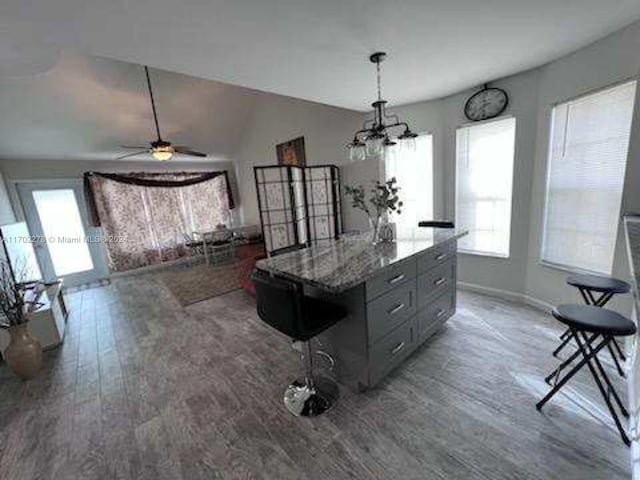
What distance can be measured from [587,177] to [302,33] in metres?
2.70

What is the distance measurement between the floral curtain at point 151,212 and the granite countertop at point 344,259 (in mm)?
4874

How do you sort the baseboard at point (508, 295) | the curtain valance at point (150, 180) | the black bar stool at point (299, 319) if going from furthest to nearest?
the curtain valance at point (150, 180), the baseboard at point (508, 295), the black bar stool at point (299, 319)

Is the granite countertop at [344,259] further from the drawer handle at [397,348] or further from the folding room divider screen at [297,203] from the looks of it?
the folding room divider screen at [297,203]

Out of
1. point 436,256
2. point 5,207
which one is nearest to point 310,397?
point 436,256

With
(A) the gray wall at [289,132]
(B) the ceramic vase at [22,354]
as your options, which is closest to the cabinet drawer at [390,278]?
(A) the gray wall at [289,132]

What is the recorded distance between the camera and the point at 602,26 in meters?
1.97

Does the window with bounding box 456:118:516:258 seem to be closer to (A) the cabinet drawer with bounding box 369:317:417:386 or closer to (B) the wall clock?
(B) the wall clock

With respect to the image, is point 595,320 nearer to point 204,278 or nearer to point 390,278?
point 390,278

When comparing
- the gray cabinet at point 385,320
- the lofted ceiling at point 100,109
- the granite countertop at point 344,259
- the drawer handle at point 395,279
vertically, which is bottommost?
the gray cabinet at point 385,320

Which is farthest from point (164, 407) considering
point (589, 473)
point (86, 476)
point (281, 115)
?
point (281, 115)

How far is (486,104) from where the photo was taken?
3023 mm

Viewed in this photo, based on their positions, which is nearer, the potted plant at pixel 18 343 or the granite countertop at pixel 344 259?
the granite countertop at pixel 344 259

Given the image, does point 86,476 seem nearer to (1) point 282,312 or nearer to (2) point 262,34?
(1) point 282,312

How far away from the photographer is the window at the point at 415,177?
3672 millimetres
